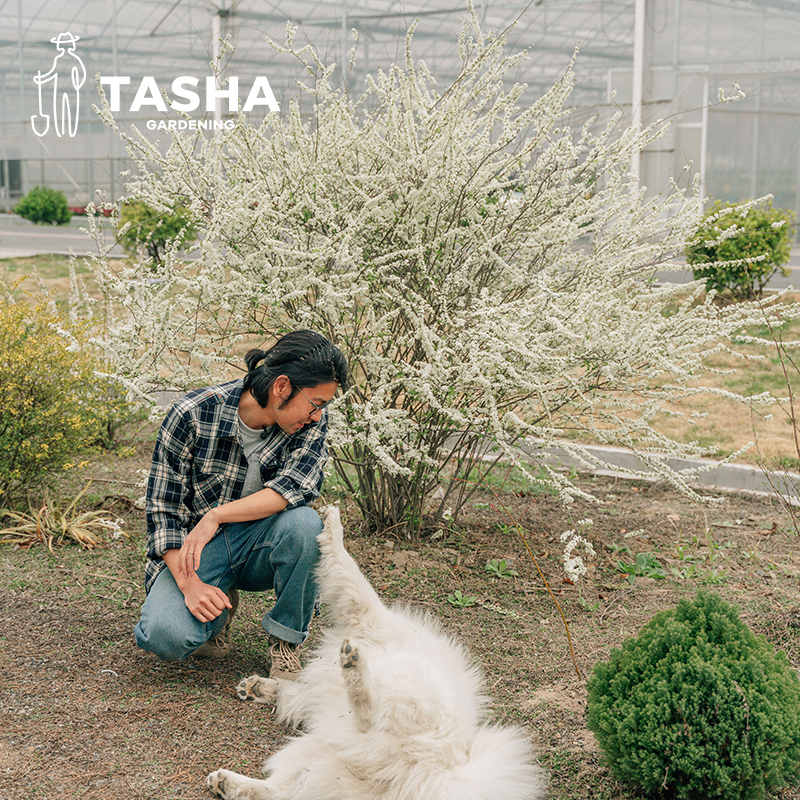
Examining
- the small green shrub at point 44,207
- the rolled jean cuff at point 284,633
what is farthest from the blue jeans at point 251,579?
the small green shrub at point 44,207

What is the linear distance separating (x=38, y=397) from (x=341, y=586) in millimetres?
2597

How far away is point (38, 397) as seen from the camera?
487cm

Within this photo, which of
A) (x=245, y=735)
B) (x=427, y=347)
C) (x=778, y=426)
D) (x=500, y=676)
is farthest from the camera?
(x=778, y=426)

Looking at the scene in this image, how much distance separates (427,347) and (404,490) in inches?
42.1

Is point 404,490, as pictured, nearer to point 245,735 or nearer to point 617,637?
point 617,637

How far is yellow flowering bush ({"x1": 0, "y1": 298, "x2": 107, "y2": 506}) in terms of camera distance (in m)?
4.79

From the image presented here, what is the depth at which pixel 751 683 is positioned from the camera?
98.8 inches

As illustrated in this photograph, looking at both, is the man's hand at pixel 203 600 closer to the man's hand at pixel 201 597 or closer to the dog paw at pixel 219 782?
the man's hand at pixel 201 597

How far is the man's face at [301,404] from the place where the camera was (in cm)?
319

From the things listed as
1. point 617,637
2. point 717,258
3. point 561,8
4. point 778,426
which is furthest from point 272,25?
point 617,637

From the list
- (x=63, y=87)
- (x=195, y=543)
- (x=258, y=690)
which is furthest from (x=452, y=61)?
(x=258, y=690)

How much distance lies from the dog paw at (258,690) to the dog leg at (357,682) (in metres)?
0.61

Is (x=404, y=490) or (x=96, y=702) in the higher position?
(x=404, y=490)

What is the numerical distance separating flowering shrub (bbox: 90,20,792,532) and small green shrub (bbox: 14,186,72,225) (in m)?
23.4
